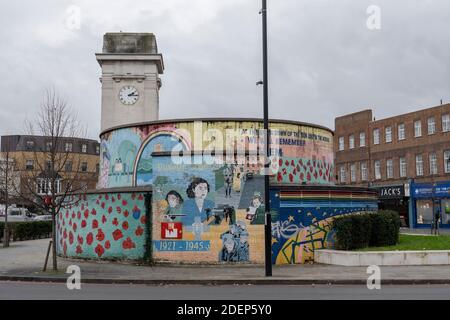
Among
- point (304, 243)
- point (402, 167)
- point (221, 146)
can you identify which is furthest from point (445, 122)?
point (221, 146)

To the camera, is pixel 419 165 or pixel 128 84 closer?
pixel 128 84

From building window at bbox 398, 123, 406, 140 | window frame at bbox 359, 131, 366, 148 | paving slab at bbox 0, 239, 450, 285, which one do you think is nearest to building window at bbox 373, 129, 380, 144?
window frame at bbox 359, 131, 366, 148

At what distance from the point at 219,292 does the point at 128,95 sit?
20.1 meters

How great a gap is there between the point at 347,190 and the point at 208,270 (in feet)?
22.5

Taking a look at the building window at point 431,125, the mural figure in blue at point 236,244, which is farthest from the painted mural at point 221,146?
the building window at point 431,125

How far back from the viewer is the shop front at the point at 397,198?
47831mm

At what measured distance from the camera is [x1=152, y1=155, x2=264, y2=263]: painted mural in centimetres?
1883

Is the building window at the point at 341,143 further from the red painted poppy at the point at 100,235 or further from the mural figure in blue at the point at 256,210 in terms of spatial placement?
the red painted poppy at the point at 100,235

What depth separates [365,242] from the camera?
20.7 m

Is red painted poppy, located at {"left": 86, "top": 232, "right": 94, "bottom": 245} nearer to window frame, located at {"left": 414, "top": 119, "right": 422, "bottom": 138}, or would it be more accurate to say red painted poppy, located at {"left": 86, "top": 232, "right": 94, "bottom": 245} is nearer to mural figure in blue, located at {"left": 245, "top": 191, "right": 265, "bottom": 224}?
mural figure in blue, located at {"left": 245, "top": 191, "right": 265, "bottom": 224}

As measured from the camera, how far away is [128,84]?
103ft

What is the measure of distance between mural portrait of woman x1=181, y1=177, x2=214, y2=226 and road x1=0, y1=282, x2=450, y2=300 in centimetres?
444

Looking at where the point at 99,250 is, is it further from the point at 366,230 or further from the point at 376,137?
the point at 376,137
